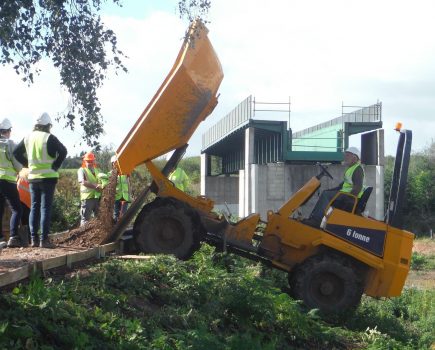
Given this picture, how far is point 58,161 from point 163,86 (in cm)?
177

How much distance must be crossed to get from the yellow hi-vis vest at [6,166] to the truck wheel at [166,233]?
1858mm

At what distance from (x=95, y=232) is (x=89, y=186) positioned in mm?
3371

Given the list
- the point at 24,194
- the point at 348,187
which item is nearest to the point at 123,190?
the point at 24,194

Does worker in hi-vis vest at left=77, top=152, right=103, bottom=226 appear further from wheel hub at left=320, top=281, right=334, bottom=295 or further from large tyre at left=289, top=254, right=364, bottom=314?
wheel hub at left=320, top=281, right=334, bottom=295

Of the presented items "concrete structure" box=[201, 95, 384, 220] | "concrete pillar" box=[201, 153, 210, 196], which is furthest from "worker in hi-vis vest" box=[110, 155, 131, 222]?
"concrete pillar" box=[201, 153, 210, 196]

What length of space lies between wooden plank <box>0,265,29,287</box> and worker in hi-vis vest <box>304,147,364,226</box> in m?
4.51

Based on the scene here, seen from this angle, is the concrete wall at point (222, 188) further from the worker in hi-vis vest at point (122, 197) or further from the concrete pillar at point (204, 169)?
the worker in hi-vis vest at point (122, 197)

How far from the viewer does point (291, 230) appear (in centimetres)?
969

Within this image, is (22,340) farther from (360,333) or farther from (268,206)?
A: (268,206)

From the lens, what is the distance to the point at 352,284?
939 centimetres

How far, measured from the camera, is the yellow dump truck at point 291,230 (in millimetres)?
9398

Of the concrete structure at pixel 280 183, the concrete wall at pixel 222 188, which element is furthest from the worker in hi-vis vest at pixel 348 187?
the concrete wall at pixel 222 188

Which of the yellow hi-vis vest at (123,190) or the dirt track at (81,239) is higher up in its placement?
the yellow hi-vis vest at (123,190)

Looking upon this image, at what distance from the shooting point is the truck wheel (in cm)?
942
